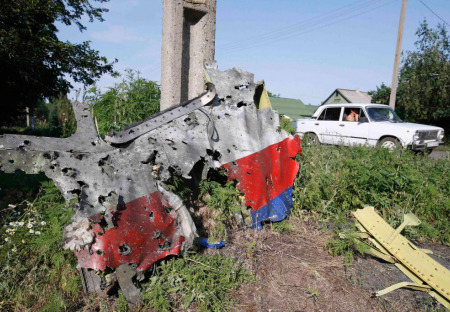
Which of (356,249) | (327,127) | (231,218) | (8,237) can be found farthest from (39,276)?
(327,127)

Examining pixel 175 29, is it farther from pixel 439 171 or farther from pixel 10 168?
pixel 439 171

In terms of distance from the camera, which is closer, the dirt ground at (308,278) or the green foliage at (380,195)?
the dirt ground at (308,278)

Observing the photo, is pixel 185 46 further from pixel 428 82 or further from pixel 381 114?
pixel 428 82

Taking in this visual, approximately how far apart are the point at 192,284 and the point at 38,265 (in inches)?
58.8

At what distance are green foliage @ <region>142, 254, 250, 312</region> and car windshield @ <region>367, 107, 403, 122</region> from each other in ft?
30.9

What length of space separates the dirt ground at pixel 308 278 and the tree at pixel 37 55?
7.80 metres

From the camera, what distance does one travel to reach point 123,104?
470 cm

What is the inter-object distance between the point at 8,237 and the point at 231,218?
220 centimetres

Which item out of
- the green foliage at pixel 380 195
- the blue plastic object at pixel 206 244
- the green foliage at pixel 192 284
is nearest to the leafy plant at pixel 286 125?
the green foliage at pixel 380 195

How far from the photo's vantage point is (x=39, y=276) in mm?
2746

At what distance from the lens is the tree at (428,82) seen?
69.2ft

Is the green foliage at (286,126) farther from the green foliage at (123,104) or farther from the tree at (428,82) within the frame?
the tree at (428,82)

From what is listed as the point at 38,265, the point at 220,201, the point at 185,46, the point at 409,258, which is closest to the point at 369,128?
the point at 185,46

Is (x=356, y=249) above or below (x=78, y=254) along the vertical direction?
below
